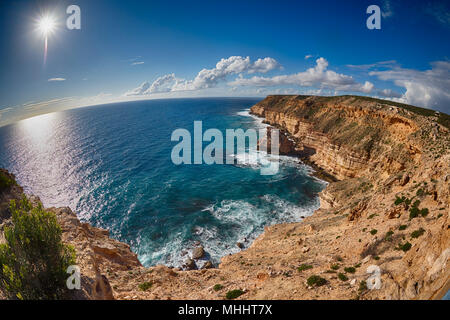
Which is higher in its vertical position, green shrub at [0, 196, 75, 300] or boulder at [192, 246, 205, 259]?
green shrub at [0, 196, 75, 300]

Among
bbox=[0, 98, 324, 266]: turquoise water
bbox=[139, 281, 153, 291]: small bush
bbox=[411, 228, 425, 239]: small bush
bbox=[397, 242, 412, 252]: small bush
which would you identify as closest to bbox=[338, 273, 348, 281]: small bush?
bbox=[397, 242, 412, 252]: small bush

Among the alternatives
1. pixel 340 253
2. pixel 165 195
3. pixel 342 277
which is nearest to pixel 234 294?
pixel 342 277

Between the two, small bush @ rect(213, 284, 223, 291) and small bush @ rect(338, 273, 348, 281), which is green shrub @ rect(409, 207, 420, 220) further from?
small bush @ rect(213, 284, 223, 291)

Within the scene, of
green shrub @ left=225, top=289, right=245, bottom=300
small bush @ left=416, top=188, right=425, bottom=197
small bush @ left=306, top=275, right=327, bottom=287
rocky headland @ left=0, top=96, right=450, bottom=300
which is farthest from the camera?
small bush @ left=416, top=188, right=425, bottom=197

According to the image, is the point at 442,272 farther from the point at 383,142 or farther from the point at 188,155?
the point at 188,155

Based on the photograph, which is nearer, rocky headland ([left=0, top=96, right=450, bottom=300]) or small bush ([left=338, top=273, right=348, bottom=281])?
rocky headland ([left=0, top=96, right=450, bottom=300])

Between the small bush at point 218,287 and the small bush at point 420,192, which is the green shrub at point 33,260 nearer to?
the small bush at point 218,287
